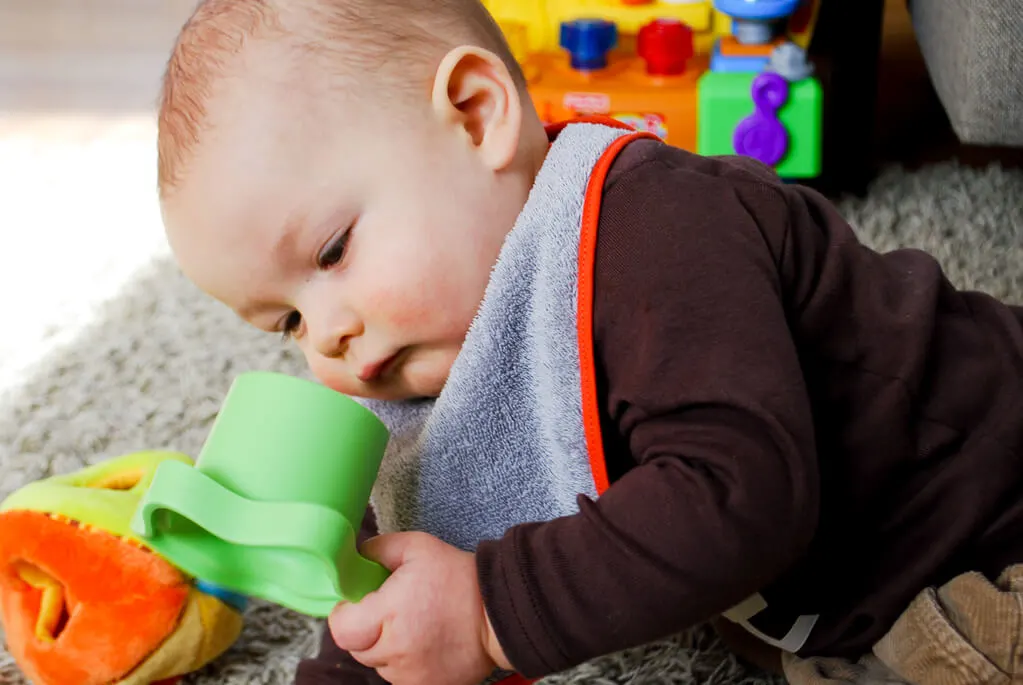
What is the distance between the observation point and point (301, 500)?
0.65 metres

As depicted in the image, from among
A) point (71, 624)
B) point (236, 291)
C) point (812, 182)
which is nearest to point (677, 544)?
point (236, 291)

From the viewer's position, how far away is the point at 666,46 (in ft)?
4.67

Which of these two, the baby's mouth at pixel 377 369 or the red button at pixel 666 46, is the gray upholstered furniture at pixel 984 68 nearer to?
the red button at pixel 666 46

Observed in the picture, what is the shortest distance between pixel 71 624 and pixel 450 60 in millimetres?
447

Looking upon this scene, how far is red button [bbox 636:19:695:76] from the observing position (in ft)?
4.67

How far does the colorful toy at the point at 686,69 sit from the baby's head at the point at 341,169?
2.14 feet

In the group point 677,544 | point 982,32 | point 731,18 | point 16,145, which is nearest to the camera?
point 677,544

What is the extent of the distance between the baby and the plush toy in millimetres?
191

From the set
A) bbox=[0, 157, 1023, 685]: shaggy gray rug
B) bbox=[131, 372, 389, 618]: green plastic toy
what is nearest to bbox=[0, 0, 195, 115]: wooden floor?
bbox=[0, 157, 1023, 685]: shaggy gray rug

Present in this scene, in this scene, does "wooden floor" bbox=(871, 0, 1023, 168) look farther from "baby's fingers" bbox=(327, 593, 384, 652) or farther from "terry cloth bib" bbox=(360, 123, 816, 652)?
"baby's fingers" bbox=(327, 593, 384, 652)

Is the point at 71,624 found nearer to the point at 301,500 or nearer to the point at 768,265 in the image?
the point at 301,500

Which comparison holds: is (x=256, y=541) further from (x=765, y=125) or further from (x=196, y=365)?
(x=765, y=125)

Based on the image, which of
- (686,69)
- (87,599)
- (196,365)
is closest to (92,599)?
(87,599)

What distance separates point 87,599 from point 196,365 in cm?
45
